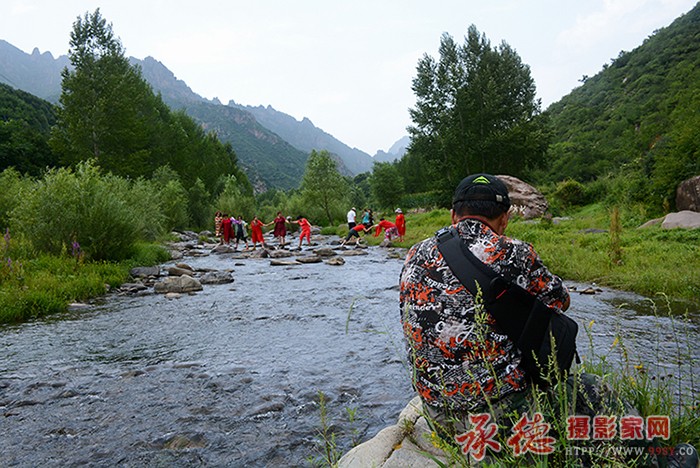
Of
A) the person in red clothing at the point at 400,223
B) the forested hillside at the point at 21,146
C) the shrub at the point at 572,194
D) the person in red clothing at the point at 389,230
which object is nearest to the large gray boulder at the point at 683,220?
the person in red clothing at the point at 400,223

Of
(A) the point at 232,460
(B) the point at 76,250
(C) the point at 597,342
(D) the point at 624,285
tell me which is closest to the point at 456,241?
(A) the point at 232,460

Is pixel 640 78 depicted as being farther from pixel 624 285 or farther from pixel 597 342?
pixel 597 342

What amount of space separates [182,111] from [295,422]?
69285 mm

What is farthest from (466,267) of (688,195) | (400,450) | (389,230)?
(389,230)

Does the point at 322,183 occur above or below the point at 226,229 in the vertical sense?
above

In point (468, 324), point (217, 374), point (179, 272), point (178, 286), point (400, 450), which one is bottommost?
point (179, 272)

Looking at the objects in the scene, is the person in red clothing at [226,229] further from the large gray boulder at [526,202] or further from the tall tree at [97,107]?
the large gray boulder at [526,202]

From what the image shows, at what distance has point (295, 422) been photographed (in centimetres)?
455

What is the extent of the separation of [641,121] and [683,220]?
132ft

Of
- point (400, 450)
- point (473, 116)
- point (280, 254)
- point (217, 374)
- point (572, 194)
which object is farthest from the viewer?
point (473, 116)

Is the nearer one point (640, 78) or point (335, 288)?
point (335, 288)

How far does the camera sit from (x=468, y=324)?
2381 mm

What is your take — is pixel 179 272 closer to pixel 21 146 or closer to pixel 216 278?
pixel 216 278

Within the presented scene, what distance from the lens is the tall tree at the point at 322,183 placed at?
47.5 m
